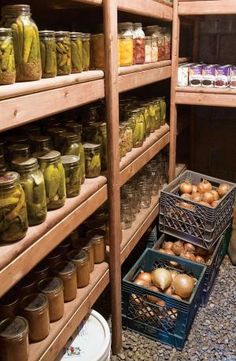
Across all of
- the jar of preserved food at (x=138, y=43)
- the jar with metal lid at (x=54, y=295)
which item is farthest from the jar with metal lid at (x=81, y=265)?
the jar of preserved food at (x=138, y=43)

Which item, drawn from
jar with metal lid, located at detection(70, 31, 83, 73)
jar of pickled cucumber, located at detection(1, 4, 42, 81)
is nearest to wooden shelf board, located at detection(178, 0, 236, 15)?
jar with metal lid, located at detection(70, 31, 83, 73)

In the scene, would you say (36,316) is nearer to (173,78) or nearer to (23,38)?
(23,38)

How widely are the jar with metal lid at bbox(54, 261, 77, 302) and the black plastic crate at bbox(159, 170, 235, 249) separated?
898 mm

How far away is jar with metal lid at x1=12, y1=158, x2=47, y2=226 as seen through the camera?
3.54 feet

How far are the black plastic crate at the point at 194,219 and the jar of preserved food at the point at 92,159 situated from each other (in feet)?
2.63

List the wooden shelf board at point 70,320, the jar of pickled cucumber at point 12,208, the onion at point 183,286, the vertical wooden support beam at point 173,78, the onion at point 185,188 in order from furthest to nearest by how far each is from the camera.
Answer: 1. the onion at point 185,188
2. the vertical wooden support beam at point 173,78
3. the onion at point 183,286
4. the wooden shelf board at point 70,320
5. the jar of pickled cucumber at point 12,208

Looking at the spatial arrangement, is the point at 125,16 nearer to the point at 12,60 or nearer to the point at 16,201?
the point at 12,60

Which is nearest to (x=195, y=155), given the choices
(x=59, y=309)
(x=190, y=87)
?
(x=190, y=87)

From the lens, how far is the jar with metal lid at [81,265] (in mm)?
1499

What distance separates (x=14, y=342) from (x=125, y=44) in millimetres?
1219

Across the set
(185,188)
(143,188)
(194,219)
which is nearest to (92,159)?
(143,188)

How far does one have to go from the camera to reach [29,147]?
1.23m

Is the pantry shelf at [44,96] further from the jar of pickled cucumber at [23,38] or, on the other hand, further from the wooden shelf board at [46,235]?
the wooden shelf board at [46,235]

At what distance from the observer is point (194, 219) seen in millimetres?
2139
